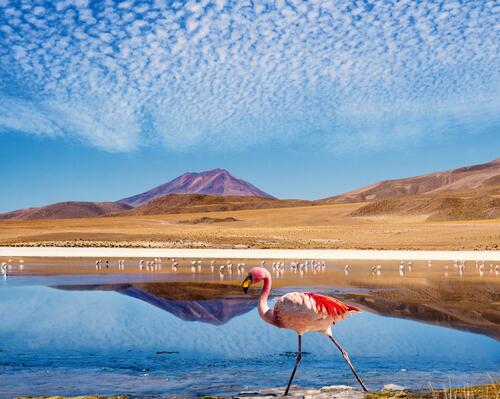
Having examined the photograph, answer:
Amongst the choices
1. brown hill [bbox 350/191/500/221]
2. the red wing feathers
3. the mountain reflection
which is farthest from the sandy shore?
brown hill [bbox 350/191/500/221]

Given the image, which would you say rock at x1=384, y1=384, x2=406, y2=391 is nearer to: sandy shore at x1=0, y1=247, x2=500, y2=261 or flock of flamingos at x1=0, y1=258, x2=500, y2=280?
flock of flamingos at x1=0, y1=258, x2=500, y2=280

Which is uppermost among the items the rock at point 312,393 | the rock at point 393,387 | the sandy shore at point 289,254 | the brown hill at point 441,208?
the brown hill at point 441,208

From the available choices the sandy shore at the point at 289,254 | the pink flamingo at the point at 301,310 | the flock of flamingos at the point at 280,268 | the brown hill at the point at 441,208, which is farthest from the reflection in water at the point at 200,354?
the brown hill at the point at 441,208

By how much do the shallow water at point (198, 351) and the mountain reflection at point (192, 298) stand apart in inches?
2.6

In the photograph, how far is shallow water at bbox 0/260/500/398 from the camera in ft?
29.6

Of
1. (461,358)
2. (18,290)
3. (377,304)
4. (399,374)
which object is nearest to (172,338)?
(399,374)

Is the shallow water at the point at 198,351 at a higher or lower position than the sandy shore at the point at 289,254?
lower

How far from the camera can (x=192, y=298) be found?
18344 mm

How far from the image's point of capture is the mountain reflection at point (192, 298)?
1523 cm

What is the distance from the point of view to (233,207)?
7731 inches

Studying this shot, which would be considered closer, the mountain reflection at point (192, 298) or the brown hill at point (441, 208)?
the mountain reflection at point (192, 298)

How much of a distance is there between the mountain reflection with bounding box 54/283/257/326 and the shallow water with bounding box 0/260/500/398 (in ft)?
0.21

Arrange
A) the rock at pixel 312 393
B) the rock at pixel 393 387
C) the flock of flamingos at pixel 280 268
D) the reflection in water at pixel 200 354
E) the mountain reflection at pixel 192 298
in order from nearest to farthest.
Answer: the rock at pixel 312 393 < the rock at pixel 393 387 < the reflection in water at pixel 200 354 < the mountain reflection at pixel 192 298 < the flock of flamingos at pixel 280 268

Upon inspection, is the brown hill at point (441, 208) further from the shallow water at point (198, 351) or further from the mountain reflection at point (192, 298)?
the shallow water at point (198, 351)
